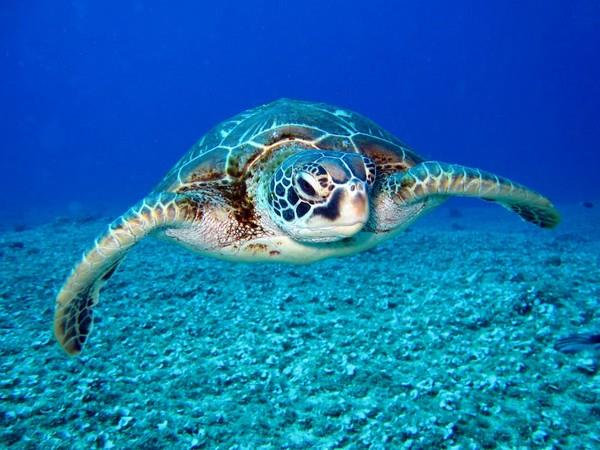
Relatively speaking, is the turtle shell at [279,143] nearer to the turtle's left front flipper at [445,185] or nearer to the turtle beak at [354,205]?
the turtle's left front flipper at [445,185]

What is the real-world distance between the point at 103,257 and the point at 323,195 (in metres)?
1.92

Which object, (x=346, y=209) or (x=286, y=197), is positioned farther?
(x=286, y=197)

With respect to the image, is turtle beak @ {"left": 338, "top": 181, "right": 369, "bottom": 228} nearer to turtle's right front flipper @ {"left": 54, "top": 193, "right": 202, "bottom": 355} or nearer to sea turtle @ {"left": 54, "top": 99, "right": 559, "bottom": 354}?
sea turtle @ {"left": 54, "top": 99, "right": 559, "bottom": 354}

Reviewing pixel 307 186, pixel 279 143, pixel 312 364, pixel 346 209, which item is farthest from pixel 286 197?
pixel 312 364

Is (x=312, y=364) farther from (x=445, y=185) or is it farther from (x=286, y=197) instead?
(x=445, y=185)

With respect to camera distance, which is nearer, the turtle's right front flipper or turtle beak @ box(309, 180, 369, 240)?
turtle beak @ box(309, 180, 369, 240)

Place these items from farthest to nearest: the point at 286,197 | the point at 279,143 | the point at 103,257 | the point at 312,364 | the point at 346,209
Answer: the point at 279,143
the point at 312,364
the point at 103,257
the point at 286,197
the point at 346,209

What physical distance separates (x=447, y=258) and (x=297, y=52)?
378 ft

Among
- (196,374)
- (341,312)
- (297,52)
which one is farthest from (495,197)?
(297,52)

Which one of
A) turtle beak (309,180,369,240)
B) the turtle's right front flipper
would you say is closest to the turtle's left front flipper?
turtle beak (309,180,369,240)

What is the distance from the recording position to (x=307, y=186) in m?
2.47

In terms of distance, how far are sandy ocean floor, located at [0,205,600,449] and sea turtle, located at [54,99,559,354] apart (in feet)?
2.39

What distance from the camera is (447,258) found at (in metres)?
7.09

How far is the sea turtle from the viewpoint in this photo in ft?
8.41
